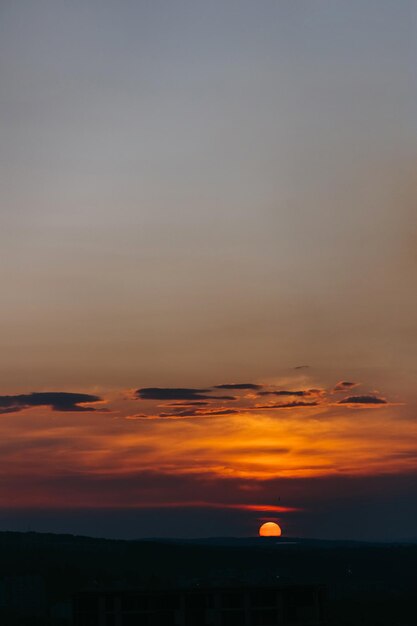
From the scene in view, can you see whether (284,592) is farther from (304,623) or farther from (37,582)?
(37,582)

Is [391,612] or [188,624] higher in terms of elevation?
[188,624]

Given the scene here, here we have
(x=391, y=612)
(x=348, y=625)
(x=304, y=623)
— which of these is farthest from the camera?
(x=391, y=612)

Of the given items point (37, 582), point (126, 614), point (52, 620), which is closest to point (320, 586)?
point (126, 614)

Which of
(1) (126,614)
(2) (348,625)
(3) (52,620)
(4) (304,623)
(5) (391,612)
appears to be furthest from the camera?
(5) (391,612)

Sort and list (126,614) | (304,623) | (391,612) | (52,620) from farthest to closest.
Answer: (391,612)
(52,620)
(304,623)
(126,614)

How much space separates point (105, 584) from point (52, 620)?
60734mm

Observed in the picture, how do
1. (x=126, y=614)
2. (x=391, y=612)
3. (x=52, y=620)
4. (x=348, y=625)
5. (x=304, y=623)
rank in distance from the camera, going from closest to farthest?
(x=126, y=614) < (x=304, y=623) < (x=52, y=620) < (x=348, y=625) < (x=391, y=612)

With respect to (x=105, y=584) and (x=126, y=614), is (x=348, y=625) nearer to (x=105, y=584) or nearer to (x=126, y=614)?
(x=105, y=584)

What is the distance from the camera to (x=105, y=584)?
632ft

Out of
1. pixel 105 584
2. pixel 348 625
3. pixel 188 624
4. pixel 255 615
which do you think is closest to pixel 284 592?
pixel 255 615

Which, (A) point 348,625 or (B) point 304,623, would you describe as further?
(A) point 348,625

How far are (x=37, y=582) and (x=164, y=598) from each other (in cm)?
7935

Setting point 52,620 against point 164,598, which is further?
point 52,620

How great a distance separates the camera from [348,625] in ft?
511
